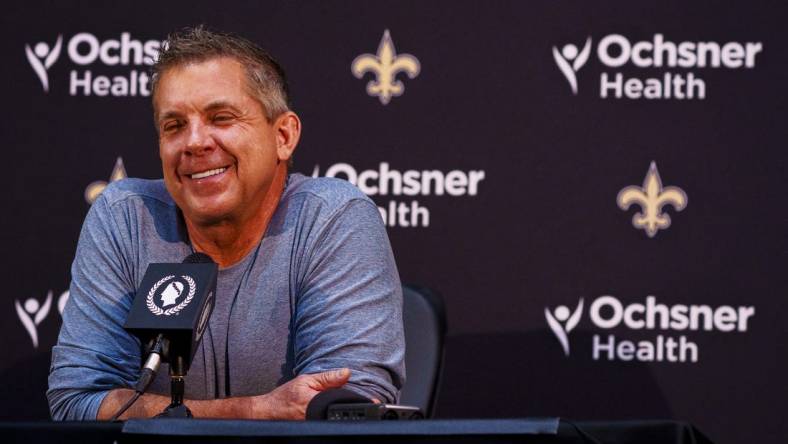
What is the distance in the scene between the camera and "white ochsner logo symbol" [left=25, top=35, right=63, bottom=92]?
3828 millimetres

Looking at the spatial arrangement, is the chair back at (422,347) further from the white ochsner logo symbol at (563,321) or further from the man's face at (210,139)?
the white ochsner logo symbol at (563,321)

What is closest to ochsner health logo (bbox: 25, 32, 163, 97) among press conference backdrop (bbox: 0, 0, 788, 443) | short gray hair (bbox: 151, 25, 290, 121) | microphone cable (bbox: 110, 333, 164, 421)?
press conference backdrop (bbox: 0, 0, 788, 443)

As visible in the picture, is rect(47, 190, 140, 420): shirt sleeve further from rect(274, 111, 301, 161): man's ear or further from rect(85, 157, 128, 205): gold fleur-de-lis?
rect(85, 157, 128, 205): gold fleur-de-lis

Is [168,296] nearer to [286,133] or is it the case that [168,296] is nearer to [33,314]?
[286,133]

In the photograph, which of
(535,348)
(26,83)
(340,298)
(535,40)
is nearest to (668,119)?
→ (535,40)

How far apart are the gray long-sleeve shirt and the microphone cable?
2.11 feet

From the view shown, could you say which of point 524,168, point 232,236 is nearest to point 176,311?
point 232,236

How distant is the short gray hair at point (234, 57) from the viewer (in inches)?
102

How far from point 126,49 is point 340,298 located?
1.71 meters

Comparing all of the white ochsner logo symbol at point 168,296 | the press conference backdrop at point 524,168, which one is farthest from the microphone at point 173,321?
the press conference backdrop at point 524,168

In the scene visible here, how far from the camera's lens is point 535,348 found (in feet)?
12.0

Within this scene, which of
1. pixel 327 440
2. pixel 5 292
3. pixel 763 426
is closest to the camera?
pixel 327 440

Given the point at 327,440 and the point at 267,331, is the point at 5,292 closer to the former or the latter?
the point at 267,331

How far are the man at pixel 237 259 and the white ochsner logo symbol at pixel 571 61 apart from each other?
47.9 inches
